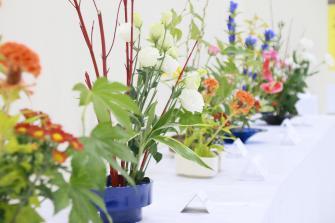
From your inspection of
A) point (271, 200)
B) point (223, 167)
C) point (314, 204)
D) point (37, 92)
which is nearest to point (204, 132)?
point (223, 167)

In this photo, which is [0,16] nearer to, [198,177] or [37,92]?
[37,92]

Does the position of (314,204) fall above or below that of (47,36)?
below

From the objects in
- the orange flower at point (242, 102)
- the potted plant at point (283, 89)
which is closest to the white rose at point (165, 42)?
the orange flower at point (242, 102)

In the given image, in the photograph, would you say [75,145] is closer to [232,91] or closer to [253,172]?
[253,172]

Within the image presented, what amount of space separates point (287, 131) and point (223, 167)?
53 centimetres

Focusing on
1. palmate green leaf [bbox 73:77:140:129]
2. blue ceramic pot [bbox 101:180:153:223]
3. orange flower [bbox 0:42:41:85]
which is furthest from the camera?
blue ceramic pot [bbox 101:180:153:223]

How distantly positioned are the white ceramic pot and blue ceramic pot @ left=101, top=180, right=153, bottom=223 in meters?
0.45

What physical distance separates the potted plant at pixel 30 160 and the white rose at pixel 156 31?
1.40ft

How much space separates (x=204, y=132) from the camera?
1506 millimetres

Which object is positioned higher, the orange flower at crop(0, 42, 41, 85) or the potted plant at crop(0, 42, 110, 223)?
the orange flower at crop(0, 42, 41, 85)

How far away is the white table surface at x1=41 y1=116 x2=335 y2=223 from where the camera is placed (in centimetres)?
106

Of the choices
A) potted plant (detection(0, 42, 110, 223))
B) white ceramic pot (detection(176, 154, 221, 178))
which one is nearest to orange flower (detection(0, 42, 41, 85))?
potted plant (detection(0, 42, 110, 223))

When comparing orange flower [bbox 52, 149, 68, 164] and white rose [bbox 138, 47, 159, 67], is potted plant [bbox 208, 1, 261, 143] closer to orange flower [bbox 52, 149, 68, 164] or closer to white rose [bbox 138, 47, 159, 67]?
white rose [bbox 138, 47, 159, 67]

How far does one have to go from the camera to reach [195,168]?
139 cm
